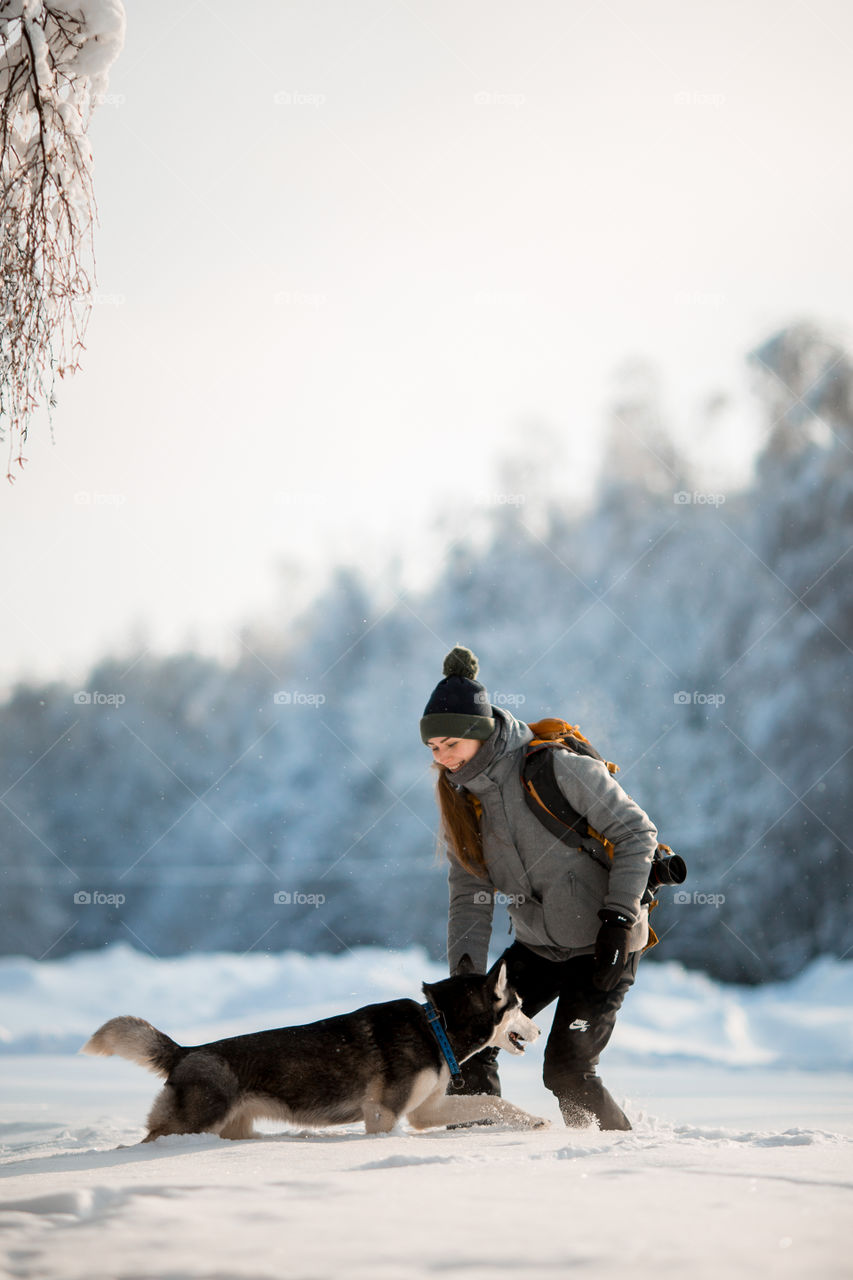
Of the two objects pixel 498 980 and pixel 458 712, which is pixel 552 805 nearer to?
pixel 458 712

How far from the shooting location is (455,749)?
11.2 feet

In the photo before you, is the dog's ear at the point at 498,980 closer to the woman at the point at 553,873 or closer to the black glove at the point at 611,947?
the woman at the point at 553,873

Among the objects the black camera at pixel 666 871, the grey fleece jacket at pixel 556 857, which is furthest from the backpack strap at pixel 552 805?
the black camera at pixel 666 871

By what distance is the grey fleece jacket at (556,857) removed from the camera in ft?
10.6

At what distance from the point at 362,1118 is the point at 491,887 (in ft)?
3.01

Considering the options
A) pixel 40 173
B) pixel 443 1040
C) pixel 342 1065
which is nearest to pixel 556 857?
pixel 443 1040

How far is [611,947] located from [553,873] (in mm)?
336

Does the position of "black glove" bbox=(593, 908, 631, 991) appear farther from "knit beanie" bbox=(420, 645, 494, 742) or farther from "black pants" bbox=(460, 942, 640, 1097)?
"knit beanie" bbox=(420, 645, 494, 742)

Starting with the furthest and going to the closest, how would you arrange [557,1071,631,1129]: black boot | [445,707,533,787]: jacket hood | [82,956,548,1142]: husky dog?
[445,707,533,787]: jacket hood < [557,1071,631,1129]: black boot < [82,956,548,1142]: husky dog

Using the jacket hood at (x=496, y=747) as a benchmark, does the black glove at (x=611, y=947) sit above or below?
below

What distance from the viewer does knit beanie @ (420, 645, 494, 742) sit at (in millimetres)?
3393

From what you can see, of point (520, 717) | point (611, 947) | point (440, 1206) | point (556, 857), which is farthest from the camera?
point (520, 717)

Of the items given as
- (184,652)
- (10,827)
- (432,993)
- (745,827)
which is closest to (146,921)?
(10,827)

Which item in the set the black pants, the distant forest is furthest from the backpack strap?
the distant forest
